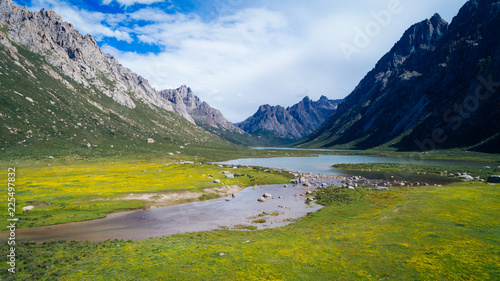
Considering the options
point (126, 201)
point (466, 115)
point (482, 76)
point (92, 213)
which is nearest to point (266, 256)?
point (92, 213)

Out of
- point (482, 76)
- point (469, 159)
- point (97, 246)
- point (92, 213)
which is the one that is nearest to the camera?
point (97, 246)

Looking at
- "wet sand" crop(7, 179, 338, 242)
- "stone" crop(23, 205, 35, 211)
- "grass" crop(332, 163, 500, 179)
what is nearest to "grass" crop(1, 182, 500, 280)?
"wet sand" crop(7, 179, 338, 242)

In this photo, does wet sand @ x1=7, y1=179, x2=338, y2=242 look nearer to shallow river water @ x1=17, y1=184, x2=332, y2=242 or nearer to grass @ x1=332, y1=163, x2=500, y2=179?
shallow river water @ x1=17, y1=184, x2=332, y2=242

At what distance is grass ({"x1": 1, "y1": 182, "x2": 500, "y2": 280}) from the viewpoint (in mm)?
18188

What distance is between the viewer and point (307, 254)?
22.0 meters

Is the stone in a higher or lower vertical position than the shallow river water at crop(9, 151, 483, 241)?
higher

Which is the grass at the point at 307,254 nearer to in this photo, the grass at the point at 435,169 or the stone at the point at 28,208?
the stone at the point at 28,208

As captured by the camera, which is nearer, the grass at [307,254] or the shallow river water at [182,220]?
the grass at [307,254]

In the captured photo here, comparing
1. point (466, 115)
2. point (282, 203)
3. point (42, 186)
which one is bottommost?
point (282, 203)

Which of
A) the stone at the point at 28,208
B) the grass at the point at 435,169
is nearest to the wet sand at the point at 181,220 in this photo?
the stone at the point at 28,208

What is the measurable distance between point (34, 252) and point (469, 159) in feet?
643

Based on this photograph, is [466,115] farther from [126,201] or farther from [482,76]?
[126,201]

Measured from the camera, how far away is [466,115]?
198 meters

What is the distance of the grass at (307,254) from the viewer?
59.7 feet
